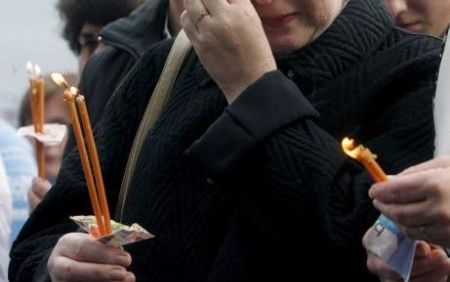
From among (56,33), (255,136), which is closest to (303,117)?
(255,136)

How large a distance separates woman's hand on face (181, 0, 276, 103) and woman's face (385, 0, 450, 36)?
1161mm

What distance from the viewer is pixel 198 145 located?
221 cm

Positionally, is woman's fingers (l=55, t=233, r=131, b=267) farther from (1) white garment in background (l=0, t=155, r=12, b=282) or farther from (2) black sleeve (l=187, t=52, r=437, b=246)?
(1) white garment in background (l=0, t=155, r=12, b=282)

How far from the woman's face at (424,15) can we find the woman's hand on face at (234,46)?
3.81 ft

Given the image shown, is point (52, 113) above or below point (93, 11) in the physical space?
below

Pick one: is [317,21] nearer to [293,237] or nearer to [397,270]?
[293,237]

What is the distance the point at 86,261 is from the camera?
2289mm

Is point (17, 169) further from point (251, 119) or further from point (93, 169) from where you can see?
point (251, 119)

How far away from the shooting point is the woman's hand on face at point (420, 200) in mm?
1862

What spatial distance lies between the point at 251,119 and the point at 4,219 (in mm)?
1714

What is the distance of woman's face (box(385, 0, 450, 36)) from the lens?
3328 millimetres

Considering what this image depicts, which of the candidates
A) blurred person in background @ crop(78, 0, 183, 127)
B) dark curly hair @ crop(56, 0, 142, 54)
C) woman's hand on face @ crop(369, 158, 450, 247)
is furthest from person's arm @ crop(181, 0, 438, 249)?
dark curly hair @ crop(56, 0, 142, 54)

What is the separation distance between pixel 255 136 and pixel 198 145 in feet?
0.31

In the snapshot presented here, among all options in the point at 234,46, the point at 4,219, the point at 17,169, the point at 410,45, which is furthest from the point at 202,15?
the point at 17,169
